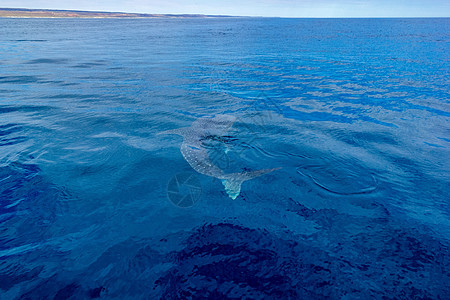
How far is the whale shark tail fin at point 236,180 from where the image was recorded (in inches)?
285

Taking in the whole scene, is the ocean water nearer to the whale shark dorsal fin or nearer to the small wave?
the whale shark dorsal fin

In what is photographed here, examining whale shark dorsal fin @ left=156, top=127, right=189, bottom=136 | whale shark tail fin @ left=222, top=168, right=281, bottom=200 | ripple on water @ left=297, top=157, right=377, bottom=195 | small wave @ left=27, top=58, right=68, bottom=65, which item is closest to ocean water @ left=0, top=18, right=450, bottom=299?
ripple on water @ left=297, top=157, right=377, bottom=195

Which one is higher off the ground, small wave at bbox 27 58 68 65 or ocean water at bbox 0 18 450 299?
ocean water at bbox 0 18 450 299

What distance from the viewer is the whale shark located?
25.1 feet

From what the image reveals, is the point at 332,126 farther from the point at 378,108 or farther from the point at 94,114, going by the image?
the point at 94,114

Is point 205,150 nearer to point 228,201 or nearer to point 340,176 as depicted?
point 228,201

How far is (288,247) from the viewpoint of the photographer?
18.0ft

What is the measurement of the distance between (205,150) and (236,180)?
81.4 inches

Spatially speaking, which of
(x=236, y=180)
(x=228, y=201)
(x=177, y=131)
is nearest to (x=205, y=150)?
(x=236, y=180)

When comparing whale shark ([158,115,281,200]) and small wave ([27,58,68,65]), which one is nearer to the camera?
whale shark ([158,115,281,200])

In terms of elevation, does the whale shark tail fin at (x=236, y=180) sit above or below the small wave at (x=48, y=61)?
above

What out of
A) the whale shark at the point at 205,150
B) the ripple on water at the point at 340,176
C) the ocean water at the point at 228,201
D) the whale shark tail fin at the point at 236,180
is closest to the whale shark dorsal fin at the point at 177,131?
the whale shark at the point at 205,150

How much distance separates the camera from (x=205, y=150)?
9.12m

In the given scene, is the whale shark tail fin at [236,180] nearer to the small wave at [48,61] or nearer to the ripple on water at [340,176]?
the ripple on water at [340,176]
